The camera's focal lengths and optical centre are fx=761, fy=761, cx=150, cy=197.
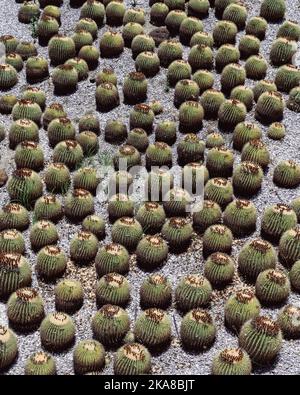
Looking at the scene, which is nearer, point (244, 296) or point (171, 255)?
point (244, 296)

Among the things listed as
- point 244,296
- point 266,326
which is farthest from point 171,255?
point 266,326

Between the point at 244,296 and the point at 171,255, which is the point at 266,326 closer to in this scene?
the point at 244,296

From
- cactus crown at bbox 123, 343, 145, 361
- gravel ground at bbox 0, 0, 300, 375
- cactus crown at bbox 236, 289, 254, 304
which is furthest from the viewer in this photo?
cactus crown at bbox 236, 289, 254, 304

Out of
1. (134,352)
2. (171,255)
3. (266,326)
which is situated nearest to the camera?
(134,352)

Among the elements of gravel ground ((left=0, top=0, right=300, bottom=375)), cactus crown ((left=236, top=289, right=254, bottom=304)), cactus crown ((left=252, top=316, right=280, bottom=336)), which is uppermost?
cactus crown ((left=252, top=316, right=280, bottom=336))

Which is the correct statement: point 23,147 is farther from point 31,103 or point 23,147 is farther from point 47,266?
point 47,266

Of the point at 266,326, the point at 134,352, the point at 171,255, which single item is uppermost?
the point at 266,326

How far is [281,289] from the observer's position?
1007 cm

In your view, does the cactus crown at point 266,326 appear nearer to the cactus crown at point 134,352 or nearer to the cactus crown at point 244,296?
the cactus crown at point 244,296

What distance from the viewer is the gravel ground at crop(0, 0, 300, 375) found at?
948cm

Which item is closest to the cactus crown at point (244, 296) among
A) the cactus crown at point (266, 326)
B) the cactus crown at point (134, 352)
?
the cactus crown at point (266, 326)

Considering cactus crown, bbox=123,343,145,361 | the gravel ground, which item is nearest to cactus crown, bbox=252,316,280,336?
the gravel ground

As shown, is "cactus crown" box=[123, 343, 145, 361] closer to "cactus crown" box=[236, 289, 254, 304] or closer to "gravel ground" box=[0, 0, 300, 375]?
"gravel ground" box=[0, 0, 300, 375]

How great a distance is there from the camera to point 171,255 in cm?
1109
